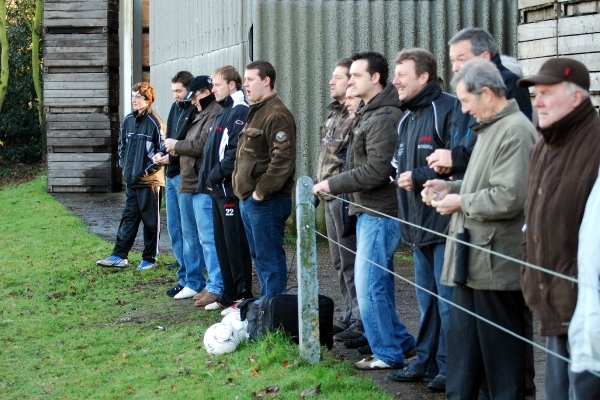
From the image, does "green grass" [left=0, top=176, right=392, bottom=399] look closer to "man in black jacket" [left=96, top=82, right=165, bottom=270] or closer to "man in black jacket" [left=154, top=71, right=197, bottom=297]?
"man in black jacket" [left=96, top=82, right=165, bottom=270]

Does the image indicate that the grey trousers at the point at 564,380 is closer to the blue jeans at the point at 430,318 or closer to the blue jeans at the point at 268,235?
the blue jeans at the point at 430,318

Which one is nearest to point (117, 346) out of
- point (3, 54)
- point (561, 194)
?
point (561, 194)

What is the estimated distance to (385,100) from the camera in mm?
7008

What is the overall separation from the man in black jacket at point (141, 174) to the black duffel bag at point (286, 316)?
4516mm

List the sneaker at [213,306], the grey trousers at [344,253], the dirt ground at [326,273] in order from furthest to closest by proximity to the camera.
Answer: the sneaker at [213,306], the grey trousers at [344,253], the dirt ground at [326,273]

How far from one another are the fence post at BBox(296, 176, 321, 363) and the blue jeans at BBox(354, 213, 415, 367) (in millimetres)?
318

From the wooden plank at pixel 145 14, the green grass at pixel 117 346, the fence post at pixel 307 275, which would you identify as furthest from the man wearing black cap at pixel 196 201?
the wooden plank at pixel 145 14

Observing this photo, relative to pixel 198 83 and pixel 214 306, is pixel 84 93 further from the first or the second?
pixel 214 306

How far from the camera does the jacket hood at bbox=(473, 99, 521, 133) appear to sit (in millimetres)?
5266

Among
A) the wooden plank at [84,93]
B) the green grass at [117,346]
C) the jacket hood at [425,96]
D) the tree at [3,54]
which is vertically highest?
the tree at [3,54]

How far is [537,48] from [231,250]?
418 cm

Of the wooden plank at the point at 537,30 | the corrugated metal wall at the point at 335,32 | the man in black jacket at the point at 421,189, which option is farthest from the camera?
the corrugated metal wall at the point at 335,32

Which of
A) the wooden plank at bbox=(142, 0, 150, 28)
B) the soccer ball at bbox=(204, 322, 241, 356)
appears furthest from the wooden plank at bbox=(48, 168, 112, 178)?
the soccer ball at bbox=(204, 322, 241, 356)

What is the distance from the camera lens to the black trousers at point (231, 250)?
909cm
